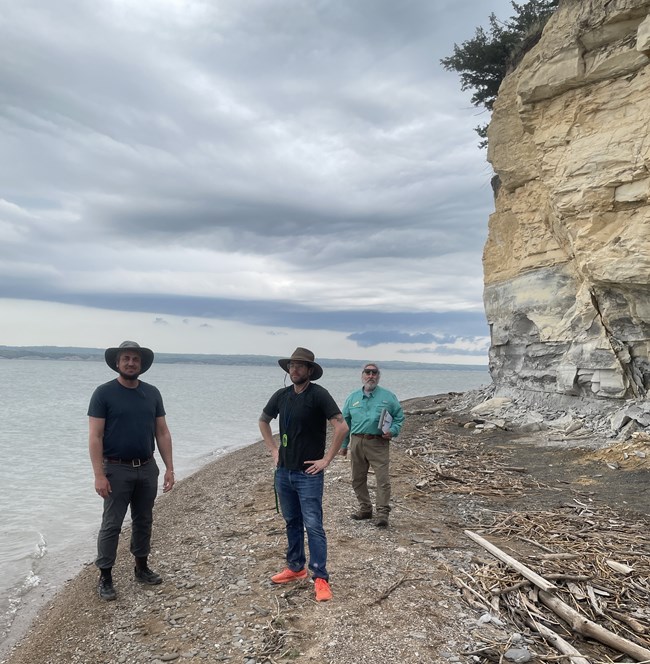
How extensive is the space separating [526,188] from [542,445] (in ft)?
32.5

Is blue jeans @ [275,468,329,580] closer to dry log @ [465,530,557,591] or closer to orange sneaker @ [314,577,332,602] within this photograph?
orange sneaker @ [314,577,332,602]

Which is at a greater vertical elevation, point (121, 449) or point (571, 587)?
point (121, 449)

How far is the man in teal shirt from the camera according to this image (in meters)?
6.89

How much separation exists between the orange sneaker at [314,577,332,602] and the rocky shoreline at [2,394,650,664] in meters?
0.07

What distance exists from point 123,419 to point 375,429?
3261 mm

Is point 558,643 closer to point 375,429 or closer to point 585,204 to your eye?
point 375,429

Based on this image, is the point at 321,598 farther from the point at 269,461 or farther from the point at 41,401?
the point at 41,401

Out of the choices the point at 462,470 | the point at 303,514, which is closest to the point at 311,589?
the point at 303,514

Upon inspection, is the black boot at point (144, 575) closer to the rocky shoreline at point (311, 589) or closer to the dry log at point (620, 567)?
the rocky shoreline at point (311, 589)

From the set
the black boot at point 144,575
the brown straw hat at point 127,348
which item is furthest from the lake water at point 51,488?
the brown straw hat at point 127,348

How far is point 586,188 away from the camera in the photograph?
14.0m

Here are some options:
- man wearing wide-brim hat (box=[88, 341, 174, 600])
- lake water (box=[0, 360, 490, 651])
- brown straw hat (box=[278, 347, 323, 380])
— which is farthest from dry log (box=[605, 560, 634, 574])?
lake water (box=[0, 360, 490, 651])

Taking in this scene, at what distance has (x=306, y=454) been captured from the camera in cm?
486

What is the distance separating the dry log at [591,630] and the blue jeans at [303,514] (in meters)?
2.01
